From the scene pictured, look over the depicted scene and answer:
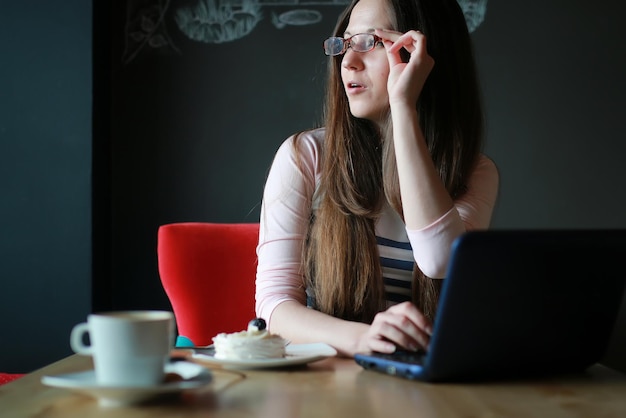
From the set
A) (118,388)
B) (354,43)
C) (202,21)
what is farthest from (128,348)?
(202,21)

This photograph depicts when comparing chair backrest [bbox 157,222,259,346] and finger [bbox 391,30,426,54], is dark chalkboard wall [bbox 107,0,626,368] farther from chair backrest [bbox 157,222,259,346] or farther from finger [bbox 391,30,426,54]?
finger [bbox 391,30,426,54]

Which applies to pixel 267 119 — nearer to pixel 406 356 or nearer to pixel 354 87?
pixel 354 87

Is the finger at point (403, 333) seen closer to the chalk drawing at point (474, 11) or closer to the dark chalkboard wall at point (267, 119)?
the dark chalkboard wall at point (267, 119)

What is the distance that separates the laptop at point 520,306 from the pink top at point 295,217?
47 centimetres

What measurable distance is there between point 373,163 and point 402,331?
60 cm

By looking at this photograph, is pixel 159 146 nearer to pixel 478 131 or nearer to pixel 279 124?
pixel 279 124

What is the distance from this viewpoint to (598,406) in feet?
2.67

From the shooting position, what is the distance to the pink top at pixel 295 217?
58.1 inches

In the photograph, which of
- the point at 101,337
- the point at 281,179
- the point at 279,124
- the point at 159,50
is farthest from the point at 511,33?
the point at 101,337

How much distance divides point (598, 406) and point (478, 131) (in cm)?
92

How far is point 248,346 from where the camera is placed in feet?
3.24

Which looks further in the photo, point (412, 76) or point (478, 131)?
point (478, 131)

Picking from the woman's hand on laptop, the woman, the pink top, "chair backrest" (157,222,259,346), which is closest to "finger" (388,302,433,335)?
the woman's hand on laptop

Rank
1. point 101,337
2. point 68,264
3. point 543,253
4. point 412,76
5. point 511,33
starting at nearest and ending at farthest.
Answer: point 101,337 → point 543,253 → point 412,76 → point 68,264 → point 511,33
